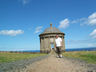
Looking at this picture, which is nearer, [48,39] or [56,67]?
[56,67]

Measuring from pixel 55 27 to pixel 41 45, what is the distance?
905cm

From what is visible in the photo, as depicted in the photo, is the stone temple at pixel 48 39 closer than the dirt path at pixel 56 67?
No

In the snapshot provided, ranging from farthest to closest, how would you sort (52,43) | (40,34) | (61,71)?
(40,34) → (52,43) → (61,71)

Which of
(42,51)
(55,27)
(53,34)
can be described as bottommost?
(42,51)

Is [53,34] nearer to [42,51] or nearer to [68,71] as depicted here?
[42,51]

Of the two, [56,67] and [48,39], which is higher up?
[48,39]

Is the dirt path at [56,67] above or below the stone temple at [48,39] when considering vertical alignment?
below

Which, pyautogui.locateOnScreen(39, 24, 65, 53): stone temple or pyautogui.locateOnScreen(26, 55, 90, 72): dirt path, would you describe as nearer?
pyautogui.locateOnScreen(26, 55, 90, 72): dirt path

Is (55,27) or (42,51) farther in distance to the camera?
(55,27)

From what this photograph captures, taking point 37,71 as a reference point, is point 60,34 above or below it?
above

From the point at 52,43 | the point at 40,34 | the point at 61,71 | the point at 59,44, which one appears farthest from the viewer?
the point at 40,34

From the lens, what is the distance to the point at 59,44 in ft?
40.2

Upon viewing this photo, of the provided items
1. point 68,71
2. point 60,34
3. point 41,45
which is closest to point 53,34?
point 60,34

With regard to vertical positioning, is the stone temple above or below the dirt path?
above
